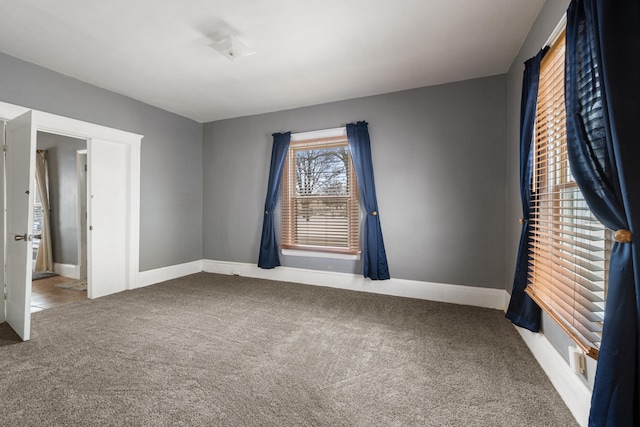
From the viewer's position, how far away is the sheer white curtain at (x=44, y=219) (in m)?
5.04

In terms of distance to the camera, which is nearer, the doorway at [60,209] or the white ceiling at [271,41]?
the white ceiling at [271,41]

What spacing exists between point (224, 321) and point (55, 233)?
4.37 meters

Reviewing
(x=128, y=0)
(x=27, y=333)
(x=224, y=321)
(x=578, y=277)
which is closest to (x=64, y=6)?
(x=128, y=0)

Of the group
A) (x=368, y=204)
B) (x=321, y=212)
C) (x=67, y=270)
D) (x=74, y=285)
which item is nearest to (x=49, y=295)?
(x=74, y=285)

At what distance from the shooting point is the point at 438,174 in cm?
362

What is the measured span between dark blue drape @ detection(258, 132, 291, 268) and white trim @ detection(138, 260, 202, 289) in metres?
1.38

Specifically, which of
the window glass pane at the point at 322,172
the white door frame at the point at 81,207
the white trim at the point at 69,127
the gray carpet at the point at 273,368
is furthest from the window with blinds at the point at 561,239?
the white door frame at the point at 81,207

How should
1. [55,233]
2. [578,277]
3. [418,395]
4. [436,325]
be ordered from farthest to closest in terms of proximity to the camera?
[55,233]
[436,325]
[418,395]
[578,277]

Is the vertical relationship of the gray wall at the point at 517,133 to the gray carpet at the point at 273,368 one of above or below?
above

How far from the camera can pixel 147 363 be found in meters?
2.15

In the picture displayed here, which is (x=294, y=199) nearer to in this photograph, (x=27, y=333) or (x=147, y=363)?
(x=147, y=363)

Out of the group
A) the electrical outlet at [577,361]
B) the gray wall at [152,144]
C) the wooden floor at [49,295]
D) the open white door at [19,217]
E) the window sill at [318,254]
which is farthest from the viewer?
the window sill at [318,254]

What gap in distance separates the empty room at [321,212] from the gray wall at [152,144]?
29 millimetres

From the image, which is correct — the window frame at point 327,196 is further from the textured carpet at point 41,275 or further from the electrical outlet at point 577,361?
the textured carpet at point 41,275
